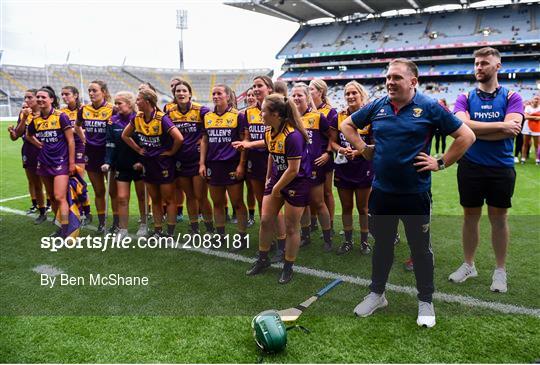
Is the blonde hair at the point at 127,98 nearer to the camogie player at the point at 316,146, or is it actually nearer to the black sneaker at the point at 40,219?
the camogie player at the point at 316,146

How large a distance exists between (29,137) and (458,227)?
643 centimetres

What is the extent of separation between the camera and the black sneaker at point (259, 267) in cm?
418

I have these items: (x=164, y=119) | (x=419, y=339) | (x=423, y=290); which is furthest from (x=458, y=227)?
(x=164, y=119)

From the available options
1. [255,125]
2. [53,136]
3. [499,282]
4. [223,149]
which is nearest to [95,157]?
[53,136]

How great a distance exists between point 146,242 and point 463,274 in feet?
12.6

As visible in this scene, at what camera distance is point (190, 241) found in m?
5.37

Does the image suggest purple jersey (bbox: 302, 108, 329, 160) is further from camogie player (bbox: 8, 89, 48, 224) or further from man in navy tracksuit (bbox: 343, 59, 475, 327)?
camogie player (bbox: 8, 89, 48, 224)

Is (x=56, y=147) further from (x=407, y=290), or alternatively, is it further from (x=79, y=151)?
(x=407, y=290)

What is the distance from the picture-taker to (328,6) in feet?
139

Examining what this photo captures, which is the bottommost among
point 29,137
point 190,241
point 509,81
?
point 190,241

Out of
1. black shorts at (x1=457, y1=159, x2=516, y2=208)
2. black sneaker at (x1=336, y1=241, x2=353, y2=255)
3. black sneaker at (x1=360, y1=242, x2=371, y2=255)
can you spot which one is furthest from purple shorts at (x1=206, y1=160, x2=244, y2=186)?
black shorts at (x1=457, y1=159, x2=516, y2=208)

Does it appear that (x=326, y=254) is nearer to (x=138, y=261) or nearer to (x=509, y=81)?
(x=138, y=261)

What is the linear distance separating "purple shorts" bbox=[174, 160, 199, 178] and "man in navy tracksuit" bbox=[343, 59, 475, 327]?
2.59m

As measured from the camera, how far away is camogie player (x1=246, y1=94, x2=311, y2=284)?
365 cm
